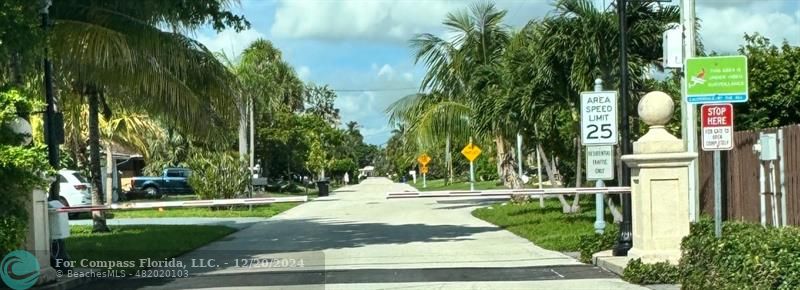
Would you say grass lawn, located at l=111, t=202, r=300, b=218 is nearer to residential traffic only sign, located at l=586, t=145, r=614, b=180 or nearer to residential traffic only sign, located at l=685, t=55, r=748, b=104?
residential traffic only sign, located at l=586, t=145, r=614, b=180

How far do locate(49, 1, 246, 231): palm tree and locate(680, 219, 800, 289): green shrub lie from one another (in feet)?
32.5

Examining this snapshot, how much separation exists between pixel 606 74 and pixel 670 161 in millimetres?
6910

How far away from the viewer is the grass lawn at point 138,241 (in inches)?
623

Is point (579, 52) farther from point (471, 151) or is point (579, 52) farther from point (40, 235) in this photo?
point (471, 151)

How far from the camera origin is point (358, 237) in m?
20.0

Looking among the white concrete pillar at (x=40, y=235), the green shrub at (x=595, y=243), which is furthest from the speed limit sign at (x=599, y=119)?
the white concrete pillar at (x=40, y=235)

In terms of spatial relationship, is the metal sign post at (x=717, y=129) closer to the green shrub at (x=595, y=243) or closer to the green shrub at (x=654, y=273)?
the green shrub at (x=654, y=273)

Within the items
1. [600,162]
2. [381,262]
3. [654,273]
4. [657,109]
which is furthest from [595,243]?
[381,262]

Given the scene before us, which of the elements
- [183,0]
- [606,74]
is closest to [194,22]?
[183,0]

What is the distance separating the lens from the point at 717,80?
10.5 metres

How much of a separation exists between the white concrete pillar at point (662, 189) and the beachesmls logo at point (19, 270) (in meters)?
8.08

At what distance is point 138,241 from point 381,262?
6.78m

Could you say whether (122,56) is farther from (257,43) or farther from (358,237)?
(257,43)

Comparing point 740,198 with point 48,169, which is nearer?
point 48,169
